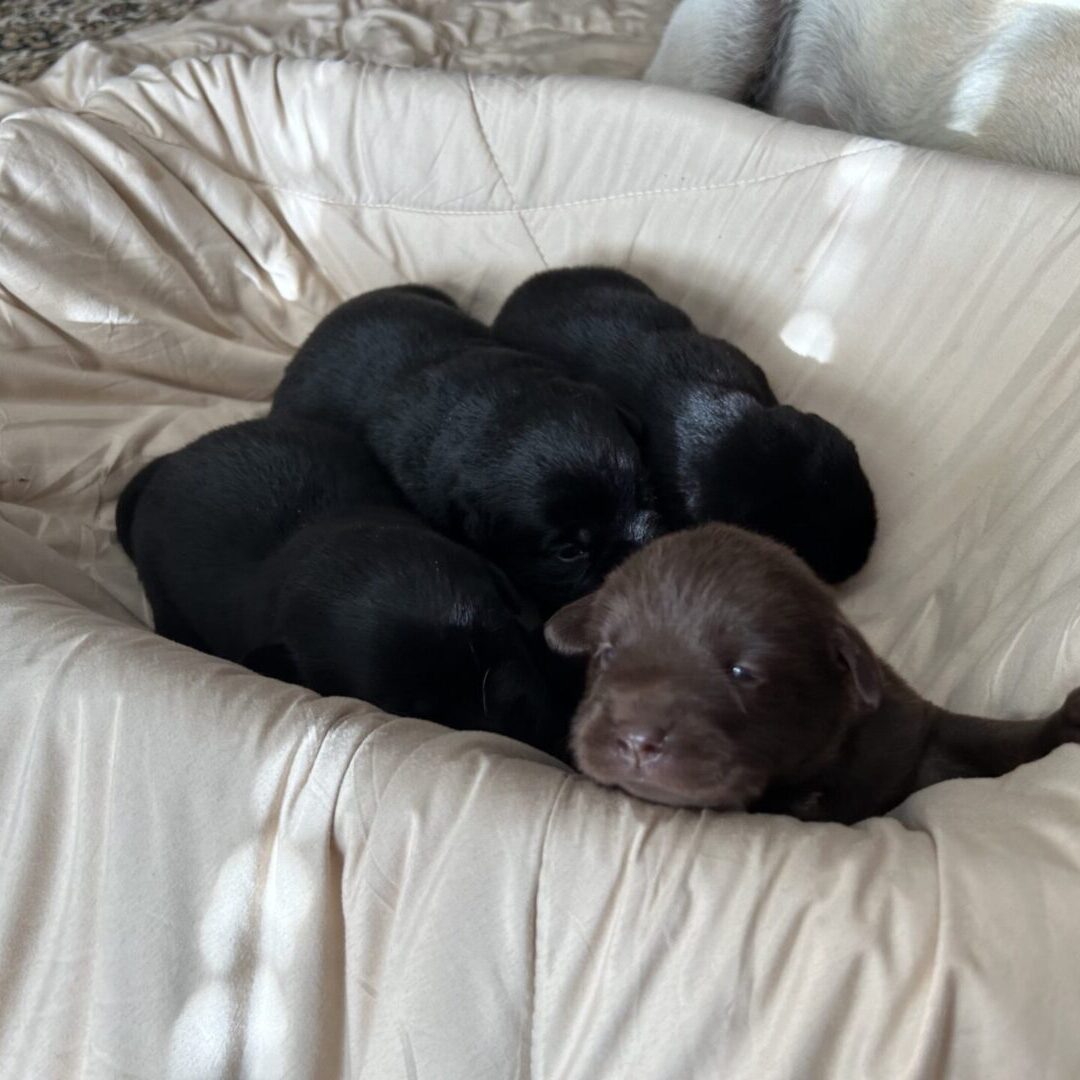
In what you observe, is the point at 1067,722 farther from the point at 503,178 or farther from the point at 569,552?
the point at 503,178

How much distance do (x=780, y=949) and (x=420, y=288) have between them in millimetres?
1759

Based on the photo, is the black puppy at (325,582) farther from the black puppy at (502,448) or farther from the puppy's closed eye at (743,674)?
the puppy's closed eye at (743,674)

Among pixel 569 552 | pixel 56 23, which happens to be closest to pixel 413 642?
pixel 569 552

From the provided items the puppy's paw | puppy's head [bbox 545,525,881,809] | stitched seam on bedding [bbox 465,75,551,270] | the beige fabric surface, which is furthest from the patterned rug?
the puppy's paw

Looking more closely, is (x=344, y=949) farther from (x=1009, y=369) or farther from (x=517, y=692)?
(x=1009, y=369)

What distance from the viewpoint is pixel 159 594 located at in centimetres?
185

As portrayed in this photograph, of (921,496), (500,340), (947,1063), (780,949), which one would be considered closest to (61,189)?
(500,340)

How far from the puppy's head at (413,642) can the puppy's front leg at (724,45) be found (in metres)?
1.76

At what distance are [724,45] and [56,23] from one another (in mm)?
1843

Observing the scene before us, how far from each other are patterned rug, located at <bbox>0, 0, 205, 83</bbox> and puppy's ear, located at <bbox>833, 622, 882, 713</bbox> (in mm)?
2621

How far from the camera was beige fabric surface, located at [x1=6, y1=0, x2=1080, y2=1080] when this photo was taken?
3.28 feet

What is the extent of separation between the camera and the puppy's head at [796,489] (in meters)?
1.78

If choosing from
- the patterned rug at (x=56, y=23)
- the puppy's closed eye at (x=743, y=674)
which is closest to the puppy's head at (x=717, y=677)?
the puppy's closed eye at (x=743, y=674)

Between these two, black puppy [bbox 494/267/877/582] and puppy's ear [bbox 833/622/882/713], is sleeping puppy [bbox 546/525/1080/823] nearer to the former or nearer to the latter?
puppy's ear [bbox 833/622/882/713]
